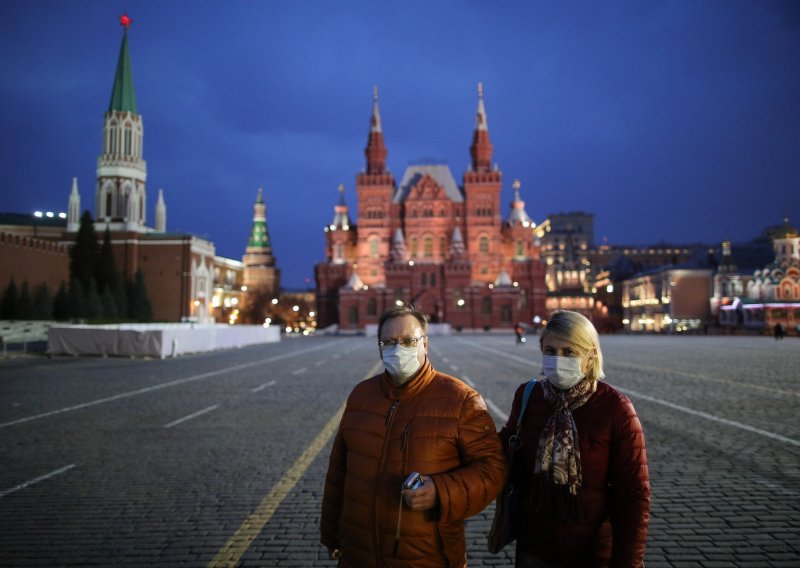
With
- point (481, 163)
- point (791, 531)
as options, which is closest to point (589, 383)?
point (791, 531)

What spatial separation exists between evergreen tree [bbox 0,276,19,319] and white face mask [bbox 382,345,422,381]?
154 ft

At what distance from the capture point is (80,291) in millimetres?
49312

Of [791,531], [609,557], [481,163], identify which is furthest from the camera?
[481,163]

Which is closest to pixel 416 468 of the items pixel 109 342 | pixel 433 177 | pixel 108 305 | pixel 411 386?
pixel 411 386

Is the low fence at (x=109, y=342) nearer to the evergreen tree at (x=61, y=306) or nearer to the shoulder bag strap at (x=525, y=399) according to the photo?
the evergreen tree at (x=61, y=306)

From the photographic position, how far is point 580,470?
297cm

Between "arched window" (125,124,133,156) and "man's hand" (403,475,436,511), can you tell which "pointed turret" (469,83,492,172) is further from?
"man's hand" (403,475,436,511)

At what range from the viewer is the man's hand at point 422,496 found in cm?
280

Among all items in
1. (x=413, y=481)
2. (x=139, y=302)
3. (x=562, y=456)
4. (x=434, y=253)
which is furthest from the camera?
(x=434, y=253)

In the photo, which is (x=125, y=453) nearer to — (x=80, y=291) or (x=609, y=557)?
(x=609, y=557)

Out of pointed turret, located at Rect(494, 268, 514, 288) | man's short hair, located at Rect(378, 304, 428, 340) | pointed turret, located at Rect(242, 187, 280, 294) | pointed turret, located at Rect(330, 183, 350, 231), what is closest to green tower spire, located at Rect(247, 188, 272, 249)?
pointed turret, located at Rect(242, 187, 280, 294)

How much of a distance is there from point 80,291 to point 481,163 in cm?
5535

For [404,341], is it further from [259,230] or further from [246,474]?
[259,230]

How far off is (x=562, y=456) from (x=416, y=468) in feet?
2.21
